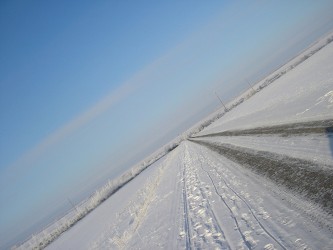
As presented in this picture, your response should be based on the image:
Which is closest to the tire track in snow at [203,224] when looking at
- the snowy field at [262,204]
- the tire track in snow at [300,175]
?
the snowy field at [262,204]

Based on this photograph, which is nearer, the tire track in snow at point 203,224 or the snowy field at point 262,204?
the snowy field at point 262,204

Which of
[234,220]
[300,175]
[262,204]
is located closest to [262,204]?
[262,204]

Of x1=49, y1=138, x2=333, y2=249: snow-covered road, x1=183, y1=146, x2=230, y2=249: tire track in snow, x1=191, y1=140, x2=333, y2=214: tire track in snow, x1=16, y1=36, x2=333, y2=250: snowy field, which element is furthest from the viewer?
x1=183, y1=146, x2=230, y2=249: tire track in snow

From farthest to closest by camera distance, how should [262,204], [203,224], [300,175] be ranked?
[203,224] → [300,175] → [262,204]

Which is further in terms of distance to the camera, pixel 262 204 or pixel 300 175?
pixel 300 175

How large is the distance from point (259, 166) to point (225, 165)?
2824 mm

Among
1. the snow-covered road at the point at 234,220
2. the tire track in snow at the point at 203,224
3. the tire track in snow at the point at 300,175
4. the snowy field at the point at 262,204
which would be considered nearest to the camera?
the snow-covered road at the point at 234,220

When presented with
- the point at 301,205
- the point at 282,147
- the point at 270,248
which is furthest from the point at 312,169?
the point at 282,147

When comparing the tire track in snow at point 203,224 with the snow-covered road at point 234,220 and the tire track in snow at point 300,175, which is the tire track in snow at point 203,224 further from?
the tire track in snow at point 300,175

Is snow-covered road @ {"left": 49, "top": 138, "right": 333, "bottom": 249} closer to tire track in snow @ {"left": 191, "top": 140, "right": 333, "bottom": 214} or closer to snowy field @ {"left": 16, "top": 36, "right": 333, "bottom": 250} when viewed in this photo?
snowy field @ {"left": 16, "top": 36, "right": 333, "bottom": 250}

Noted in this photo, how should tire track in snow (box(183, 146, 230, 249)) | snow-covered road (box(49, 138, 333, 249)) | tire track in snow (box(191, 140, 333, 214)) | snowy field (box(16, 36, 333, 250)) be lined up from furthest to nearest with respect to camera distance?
tire track in snow (box(183, 146, 230, 249)) < tire track in snow (box(191, 140, 333, 214)) < snowy field (box(16, 36, 333, 250)) < snow-covered road (box(49, 138, 333, 249))

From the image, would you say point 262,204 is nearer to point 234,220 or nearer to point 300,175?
point 234,220

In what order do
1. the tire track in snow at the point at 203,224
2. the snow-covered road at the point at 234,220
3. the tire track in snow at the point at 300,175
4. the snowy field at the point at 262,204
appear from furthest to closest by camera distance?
the tire track in snow at the point at 203,224 → the tire track in snow at the point at 300,175 → the snowy field at the point at 262,204 → the snow-covered road at the point at 234,220

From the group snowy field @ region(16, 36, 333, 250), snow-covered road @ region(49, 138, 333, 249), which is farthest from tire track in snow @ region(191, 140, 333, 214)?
snow-covered road @ region(49, 138, 333, 249)
